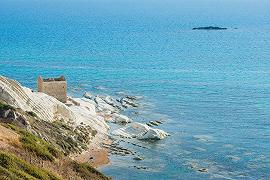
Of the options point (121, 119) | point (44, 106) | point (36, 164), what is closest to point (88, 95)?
point (121, 119)

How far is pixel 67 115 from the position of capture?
76.1m

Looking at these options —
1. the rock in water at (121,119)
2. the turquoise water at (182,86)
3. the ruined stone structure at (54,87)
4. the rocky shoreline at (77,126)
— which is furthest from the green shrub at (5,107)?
the rock in water at (121,119)

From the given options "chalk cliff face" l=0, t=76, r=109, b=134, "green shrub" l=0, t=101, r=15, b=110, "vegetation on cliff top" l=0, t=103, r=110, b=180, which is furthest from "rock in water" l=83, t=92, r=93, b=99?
"vegetation on cliff top" l=0, t=103, r=110, b=180

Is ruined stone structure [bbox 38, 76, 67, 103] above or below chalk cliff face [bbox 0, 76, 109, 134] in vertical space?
above

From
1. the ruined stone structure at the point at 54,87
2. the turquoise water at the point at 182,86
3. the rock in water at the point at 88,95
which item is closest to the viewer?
the turquoise water at the point at 182,86

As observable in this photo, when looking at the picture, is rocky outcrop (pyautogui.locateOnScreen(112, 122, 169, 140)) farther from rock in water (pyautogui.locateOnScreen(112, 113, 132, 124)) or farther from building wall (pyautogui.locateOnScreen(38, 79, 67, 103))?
building wall (pyautogui.locateOnScreen(38, 79, 67, 103))

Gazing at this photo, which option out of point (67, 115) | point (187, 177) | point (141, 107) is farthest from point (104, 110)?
point (187, 177)

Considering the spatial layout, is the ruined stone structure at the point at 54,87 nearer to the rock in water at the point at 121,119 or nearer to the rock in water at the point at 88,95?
the rock in water at the point at 121,119

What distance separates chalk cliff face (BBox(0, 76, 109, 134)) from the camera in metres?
70.7

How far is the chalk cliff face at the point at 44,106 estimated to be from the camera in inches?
2783

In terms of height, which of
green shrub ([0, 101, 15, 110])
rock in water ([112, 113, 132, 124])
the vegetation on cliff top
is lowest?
the vegetation on cliff top

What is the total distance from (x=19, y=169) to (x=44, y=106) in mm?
37867

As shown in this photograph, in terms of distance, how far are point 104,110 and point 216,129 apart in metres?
15.5

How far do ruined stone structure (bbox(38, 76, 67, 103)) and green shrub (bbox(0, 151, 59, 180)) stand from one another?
43.0m
